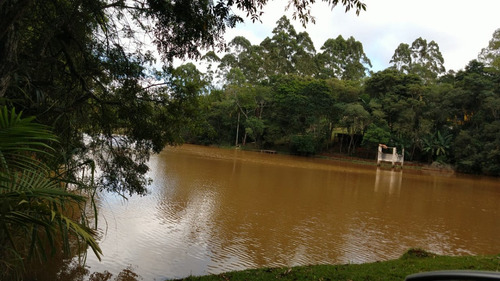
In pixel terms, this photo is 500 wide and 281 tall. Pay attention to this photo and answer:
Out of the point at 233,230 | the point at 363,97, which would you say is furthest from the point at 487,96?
the point at 233,230

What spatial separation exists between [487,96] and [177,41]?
1182 inches

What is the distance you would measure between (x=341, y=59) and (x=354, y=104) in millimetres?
17852

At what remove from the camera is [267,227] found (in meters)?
8.05

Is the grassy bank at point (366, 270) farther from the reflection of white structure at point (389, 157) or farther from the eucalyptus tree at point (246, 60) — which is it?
the eucalyptus tree at point (246, 60)

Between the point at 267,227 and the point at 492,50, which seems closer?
the point at 267,227

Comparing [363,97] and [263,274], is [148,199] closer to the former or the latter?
[263,274]

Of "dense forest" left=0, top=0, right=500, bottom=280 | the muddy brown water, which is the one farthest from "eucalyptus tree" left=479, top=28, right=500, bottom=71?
"dense forest" left=0, top=0, right=500, bottom=280

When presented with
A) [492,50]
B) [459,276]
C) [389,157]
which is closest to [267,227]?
[459,276]

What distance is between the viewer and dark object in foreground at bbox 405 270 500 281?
1.01 meters

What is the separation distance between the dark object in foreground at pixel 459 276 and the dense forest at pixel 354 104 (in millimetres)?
25638

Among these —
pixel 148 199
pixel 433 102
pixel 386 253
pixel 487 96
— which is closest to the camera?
pixel 386 253

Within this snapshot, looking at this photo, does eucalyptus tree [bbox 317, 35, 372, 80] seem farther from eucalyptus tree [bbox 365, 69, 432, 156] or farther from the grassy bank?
the grassy bank

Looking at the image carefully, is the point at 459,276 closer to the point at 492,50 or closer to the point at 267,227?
the point at 267,227

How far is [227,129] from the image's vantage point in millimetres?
44125
